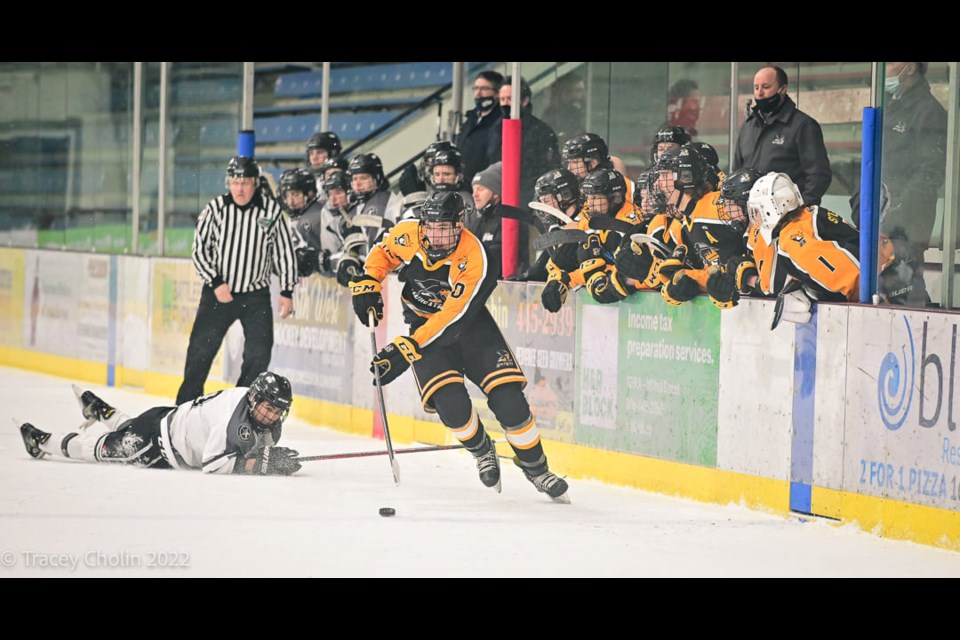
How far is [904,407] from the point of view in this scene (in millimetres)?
7098

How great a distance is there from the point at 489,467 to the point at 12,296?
845 cm

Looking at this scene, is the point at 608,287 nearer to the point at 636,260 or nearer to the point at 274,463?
the point at 636,260

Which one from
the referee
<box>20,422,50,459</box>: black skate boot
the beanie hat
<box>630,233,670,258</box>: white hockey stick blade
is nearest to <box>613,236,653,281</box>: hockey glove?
<box>630,233,670,258</box>: white hockey stick blade

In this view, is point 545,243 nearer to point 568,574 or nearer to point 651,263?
point 651,263

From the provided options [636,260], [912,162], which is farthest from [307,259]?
[912,162]

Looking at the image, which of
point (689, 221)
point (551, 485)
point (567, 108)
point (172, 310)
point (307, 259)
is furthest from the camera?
point (172, 310)

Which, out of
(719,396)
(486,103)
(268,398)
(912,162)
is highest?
(486,103)

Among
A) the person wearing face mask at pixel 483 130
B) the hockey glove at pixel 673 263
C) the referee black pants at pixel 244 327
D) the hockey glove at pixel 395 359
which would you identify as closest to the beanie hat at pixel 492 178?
the person wearing face mask at pixel 483 130

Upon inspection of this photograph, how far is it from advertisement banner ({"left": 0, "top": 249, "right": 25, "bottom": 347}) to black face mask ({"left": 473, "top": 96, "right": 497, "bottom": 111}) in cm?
613

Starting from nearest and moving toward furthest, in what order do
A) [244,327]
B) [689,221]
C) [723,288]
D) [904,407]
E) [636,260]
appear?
[904,407] < [723,288] < [689,221] < [636,260] < [244,327]

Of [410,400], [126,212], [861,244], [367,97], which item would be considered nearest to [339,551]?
[861,244]

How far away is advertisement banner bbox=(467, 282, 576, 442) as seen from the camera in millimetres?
9227

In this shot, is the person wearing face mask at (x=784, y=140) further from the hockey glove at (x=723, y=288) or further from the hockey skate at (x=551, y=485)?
the hockey skate at (x=551, y=485)

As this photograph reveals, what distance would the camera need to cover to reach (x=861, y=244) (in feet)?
25.0
